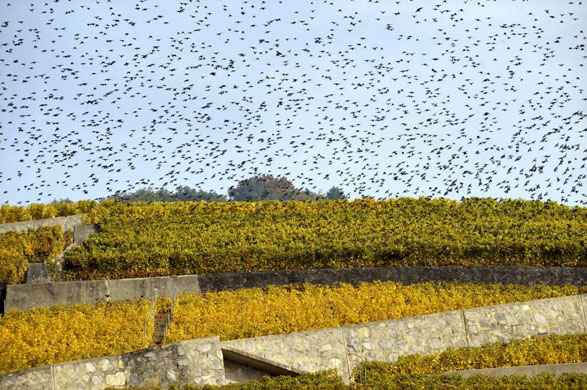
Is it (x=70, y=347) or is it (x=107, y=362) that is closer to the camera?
(x=107, y=362)

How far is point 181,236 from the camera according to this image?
104ft

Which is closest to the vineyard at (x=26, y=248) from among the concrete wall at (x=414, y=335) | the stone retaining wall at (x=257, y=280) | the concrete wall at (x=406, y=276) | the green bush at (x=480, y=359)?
the stone retaining wall at (x=257, y=280)

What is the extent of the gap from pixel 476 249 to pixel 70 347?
48.8 feet

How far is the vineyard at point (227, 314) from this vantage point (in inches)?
853

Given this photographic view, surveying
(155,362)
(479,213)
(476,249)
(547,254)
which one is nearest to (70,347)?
(155,362)

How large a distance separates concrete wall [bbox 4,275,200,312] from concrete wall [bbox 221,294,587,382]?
7.14 meters

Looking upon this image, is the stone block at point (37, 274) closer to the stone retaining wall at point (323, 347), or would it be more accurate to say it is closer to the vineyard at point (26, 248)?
the vineyard at point (26, 248)

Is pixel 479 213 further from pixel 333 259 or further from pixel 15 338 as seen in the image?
pixel 15 338

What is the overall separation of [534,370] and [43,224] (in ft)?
71.7

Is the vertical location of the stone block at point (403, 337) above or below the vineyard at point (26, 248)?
below

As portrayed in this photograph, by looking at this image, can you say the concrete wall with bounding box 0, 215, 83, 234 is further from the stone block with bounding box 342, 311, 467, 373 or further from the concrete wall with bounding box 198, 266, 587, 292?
the stone block with bounding box 342, 311, 467, 373

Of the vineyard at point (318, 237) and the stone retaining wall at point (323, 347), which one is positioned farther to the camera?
the vineyard at point (318, 237)

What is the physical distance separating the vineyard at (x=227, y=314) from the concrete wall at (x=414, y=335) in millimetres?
1183

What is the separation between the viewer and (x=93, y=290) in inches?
1051
